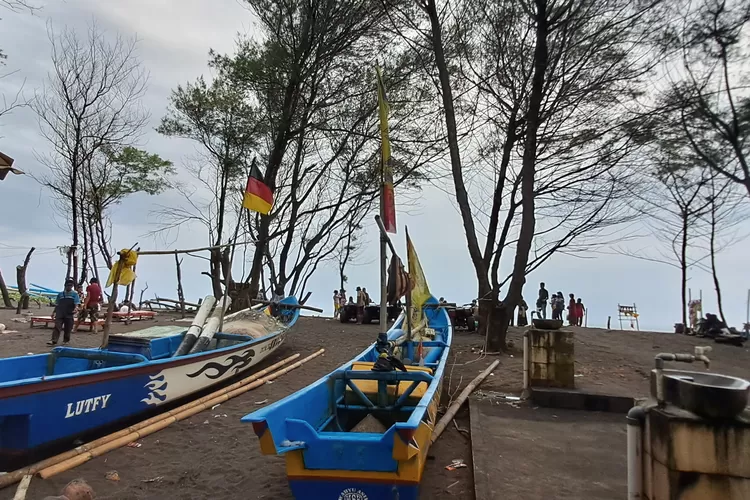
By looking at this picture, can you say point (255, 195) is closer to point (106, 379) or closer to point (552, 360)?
point (106, 379)

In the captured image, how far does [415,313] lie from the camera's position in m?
7.84

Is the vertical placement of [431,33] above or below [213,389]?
above

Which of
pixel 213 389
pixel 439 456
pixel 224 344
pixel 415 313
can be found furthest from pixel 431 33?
pixel 439 456

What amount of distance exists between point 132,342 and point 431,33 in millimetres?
10199

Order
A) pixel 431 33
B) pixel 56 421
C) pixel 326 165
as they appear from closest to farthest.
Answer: pixel 56 421
pixel 431 33
pixel 326 165

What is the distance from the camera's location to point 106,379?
5520mm

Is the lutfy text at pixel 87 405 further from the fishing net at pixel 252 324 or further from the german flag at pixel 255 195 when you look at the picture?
the fishing net at pixel 252 324

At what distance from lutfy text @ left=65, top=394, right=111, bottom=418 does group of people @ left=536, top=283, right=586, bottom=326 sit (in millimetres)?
16499

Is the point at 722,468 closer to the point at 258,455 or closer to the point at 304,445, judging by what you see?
the point at 304,445

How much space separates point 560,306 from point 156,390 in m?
18.7

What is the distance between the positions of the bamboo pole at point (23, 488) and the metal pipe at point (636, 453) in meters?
4.29

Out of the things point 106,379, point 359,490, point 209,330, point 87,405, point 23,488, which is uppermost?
point 209,330

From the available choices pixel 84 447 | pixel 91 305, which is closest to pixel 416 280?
pixel 84 447

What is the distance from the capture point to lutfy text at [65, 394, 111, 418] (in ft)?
16.8
